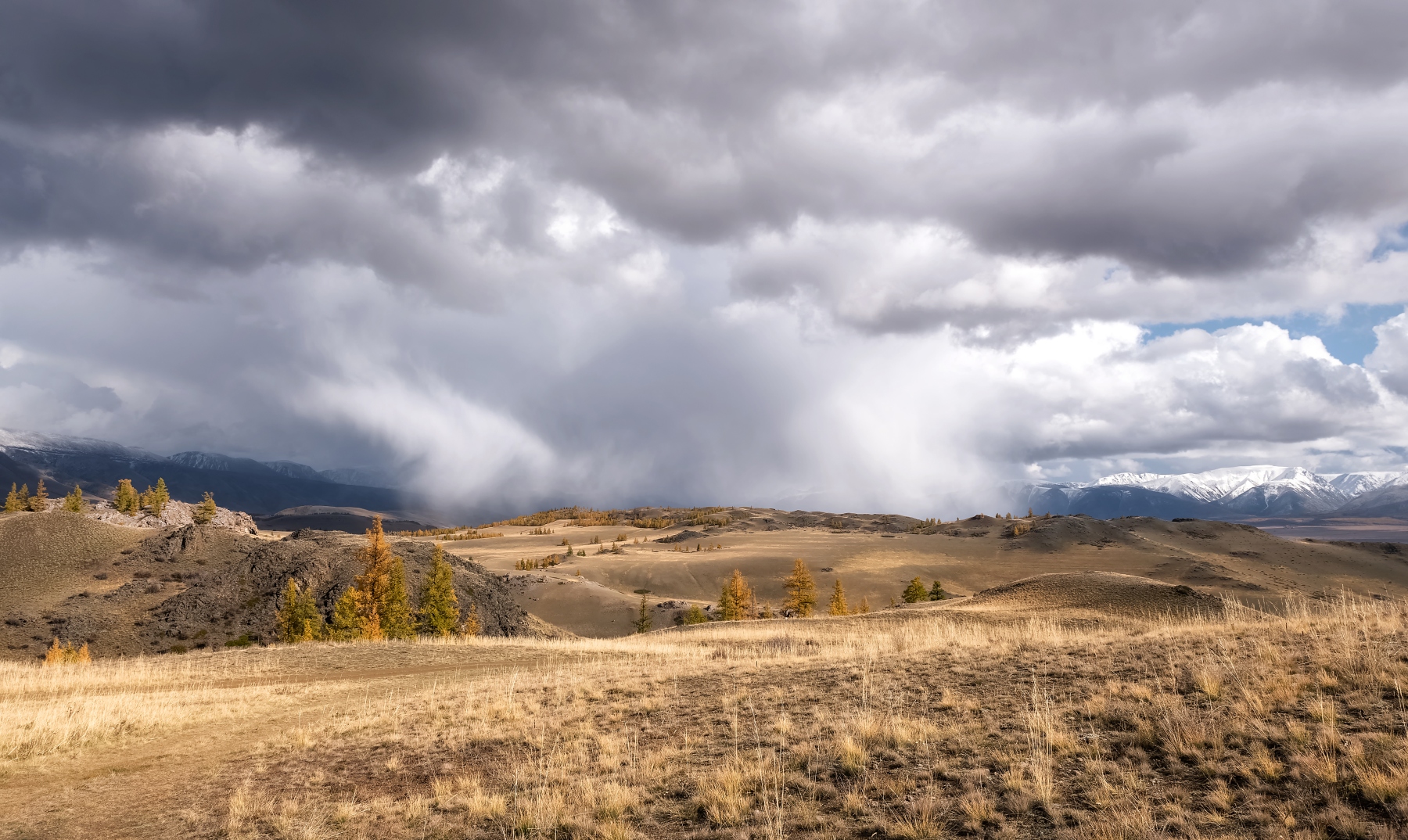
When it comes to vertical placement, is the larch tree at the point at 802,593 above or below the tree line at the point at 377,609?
below

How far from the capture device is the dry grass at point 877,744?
7742mm

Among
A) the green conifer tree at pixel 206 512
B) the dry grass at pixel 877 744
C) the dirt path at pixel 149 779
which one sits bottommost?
the dirt path at pixel 149 779

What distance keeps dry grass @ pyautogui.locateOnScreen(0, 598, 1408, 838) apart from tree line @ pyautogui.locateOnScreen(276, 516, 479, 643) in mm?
35792

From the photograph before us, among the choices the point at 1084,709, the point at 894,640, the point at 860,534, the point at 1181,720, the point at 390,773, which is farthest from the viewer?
the point at 860,534

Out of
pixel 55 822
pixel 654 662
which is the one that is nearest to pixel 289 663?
pixel 654 662

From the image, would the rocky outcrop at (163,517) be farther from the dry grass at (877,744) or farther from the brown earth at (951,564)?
the dry grass at (877,744)

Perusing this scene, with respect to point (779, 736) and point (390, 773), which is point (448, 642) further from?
point (779, 736)

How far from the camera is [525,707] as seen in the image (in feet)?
56.2

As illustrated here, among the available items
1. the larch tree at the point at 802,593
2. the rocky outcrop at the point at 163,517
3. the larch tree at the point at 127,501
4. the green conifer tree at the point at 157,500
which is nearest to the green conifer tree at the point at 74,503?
the rocky outcrop at the point at 163,517

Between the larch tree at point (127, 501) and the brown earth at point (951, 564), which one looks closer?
the brown earth at point (951, 564)

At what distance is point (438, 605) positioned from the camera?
6028 centimetres

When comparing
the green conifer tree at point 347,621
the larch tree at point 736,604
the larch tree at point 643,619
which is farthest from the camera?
the larch tree at point 643,619

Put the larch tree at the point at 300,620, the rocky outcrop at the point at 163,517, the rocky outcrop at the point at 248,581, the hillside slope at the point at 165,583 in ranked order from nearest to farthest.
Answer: the larch tree at the point at 300,620 < the hillside slope at the point at 165,583 < the rocky outcrop at the point at 248,581 < the rocky outcrop at the point at 163,517

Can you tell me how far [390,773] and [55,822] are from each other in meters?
4.85
